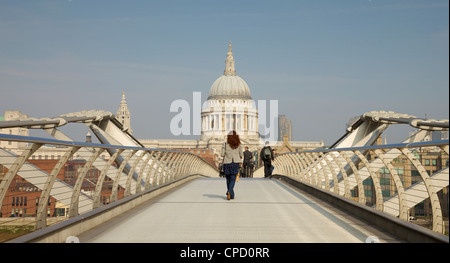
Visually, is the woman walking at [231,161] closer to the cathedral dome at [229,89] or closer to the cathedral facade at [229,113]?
the cathedral facade at [229,113]

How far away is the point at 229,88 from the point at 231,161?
16918 centimetres

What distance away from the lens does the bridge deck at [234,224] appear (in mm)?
6562

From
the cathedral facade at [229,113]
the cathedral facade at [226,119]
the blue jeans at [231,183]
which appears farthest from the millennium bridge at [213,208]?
the cathedral facade at [229,113]

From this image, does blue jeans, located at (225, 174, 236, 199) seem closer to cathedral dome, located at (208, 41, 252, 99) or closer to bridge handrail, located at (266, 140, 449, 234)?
bridge handrail, located at (266, 140, 449, 234)

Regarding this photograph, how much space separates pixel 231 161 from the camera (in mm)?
12094

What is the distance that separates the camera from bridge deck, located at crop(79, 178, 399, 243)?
656cm

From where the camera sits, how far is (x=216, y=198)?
12375mm

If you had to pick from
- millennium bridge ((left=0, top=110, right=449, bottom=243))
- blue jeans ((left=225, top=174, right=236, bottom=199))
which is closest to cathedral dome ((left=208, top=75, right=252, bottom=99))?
blue jeans ((left=225, top=174, right=236, bottom=199))

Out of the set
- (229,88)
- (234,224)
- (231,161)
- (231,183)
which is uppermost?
(229,88)

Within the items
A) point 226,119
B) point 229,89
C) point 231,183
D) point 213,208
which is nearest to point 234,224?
point 213,208

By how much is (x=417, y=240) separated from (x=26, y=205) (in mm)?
4189

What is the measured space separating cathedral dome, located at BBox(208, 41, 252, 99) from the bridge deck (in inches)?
6614

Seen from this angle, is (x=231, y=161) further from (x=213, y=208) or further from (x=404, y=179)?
(x=404, y=179)

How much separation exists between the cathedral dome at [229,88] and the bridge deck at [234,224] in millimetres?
167993
